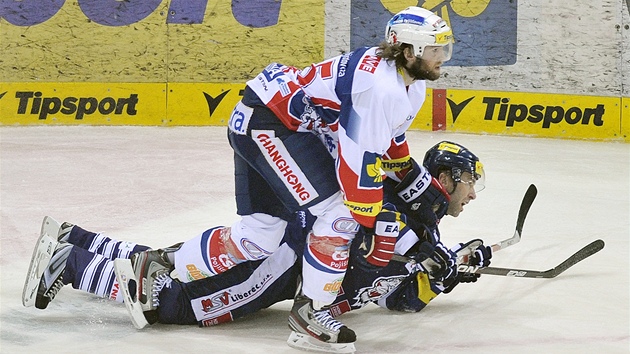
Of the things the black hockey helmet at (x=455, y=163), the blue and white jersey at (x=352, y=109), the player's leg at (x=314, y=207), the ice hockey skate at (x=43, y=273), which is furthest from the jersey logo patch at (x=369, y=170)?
the ice hockey skate at (x=43, y=273)

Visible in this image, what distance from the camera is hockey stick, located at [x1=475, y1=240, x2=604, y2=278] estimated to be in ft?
12.1

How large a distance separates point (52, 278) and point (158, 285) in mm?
371

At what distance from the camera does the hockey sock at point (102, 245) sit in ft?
11.9

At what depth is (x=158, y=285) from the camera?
329 centimetres

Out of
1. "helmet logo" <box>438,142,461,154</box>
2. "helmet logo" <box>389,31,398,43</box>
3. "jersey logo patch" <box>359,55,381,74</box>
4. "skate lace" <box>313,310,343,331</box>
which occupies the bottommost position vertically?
"skate lace" <box>313,310,343,331</box>

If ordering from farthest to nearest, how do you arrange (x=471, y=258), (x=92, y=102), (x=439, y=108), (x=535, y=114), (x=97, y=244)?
(x=92, y=102) < (x=439, y=108) < (x=535, y=114) < (x=97, y=244) < (x=471, y=258)

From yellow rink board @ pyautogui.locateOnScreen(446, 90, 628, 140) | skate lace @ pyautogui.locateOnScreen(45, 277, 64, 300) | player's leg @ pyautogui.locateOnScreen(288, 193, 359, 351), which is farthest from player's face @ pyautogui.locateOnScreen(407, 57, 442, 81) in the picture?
yellow rink board @ pyautogui.locateOnScreen(446, 90, 628, 140)

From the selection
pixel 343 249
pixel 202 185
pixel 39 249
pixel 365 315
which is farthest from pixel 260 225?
pixel 202 185

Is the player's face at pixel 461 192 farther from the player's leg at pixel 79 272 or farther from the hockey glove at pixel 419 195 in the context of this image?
the player's leg at pixel 79 272

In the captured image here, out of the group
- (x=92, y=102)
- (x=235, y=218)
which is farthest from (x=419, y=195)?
(x=92, y=102)

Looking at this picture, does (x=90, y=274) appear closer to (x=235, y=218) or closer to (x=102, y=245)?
(x=102, y=245)

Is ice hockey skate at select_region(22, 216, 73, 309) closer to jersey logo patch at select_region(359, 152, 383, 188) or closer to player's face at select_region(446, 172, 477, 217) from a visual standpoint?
jersey logo patch at select_region(359, 152, 383, 188)

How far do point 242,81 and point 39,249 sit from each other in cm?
432

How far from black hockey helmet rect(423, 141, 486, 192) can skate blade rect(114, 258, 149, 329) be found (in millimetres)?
1100
